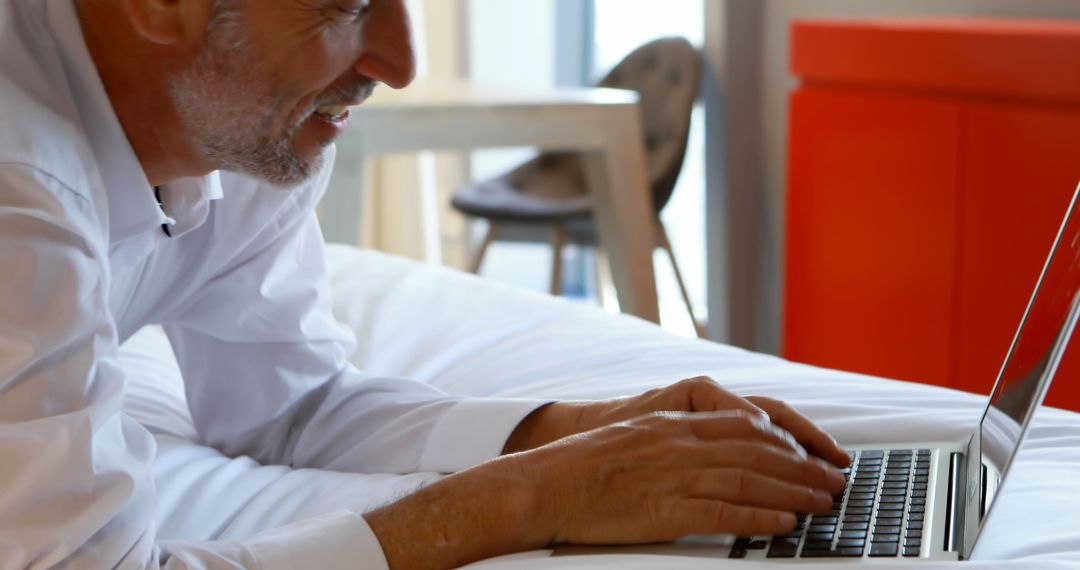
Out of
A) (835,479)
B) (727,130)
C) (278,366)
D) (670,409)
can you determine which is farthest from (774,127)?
(835,479)

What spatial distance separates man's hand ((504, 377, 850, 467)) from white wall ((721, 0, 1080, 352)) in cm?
213

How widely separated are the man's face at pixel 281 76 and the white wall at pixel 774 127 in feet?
7.17

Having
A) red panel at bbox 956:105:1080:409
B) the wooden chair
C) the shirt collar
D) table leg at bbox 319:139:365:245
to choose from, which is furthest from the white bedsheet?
the wooden chair

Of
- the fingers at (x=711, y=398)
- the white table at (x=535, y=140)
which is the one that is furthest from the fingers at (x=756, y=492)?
the white table at (x=535, y=140)

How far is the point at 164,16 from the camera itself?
1013mm

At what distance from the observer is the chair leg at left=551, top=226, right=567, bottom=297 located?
3439mm

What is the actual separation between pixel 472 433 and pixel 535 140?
1.62m

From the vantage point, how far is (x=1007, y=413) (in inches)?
38.3

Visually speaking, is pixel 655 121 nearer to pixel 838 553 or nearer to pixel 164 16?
pixel 164 16

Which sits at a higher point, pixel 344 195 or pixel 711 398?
pixel 711 398

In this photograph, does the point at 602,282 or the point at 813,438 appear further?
the point at 602,282

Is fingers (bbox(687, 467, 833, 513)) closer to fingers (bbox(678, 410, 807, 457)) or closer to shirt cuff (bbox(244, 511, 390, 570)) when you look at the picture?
fingers (bbox(678, 410, 807, 457))

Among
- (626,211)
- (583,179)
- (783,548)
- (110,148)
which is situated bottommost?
(583,179)

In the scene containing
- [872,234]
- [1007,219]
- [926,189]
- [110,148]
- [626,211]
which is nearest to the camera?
[110,148]
